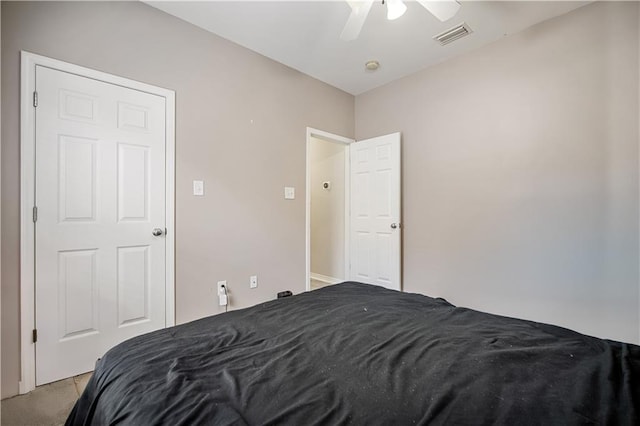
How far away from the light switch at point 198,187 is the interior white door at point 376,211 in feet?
6.44

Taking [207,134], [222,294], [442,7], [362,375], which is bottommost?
[222,294]

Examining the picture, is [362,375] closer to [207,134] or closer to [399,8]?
[399,8]

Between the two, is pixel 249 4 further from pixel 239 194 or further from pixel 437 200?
pixel 437 200

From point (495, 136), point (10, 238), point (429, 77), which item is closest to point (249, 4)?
point (429, 77)

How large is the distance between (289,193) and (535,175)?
91.0 inches

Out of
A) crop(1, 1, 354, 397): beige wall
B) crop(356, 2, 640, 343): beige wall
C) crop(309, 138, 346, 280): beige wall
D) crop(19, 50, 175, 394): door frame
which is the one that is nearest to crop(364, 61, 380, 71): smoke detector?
crop(356, 2, 640, 343): beige wall

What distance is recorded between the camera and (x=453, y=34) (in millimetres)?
2582

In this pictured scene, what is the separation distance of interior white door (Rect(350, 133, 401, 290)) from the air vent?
1.00 m

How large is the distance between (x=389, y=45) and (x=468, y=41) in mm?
736

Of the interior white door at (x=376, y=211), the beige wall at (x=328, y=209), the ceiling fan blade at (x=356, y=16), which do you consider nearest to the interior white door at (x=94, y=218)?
the ceiling fan blade at (x=356, y=16)

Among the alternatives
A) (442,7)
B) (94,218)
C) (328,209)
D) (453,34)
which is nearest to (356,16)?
(442,7)

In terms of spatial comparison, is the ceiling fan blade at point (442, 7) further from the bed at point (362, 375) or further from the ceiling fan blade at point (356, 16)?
the bed at point (362, 375)

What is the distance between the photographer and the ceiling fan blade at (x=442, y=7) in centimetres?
174

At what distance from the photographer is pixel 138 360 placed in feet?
2.87
